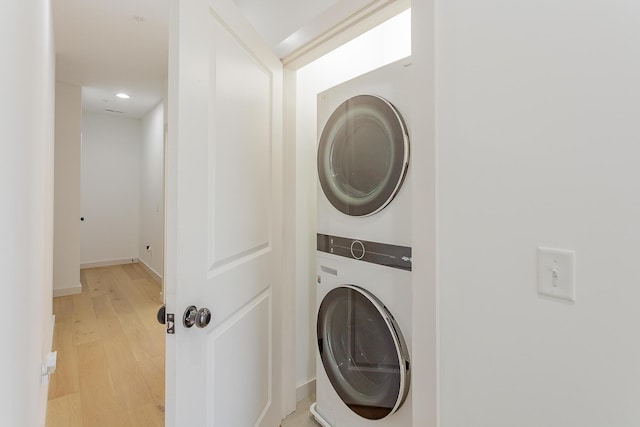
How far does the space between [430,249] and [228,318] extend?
0.75 meters

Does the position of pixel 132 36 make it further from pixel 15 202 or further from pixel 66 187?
pixel 15 202

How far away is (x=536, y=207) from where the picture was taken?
73cm

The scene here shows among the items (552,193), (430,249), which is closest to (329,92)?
(430,249)

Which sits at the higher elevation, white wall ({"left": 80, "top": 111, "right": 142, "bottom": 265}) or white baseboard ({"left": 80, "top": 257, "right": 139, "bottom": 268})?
white wall ({"left": 80, "top": 111, "right": 142, "bottom": 265})

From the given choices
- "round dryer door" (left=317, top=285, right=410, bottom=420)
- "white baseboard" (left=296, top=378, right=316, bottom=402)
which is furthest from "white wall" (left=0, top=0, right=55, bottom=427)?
"white baseboard" (left=296, top=378, right=316, bottom=402)

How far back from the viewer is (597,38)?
64 cm

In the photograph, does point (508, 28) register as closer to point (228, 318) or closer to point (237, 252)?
point (237, 252)

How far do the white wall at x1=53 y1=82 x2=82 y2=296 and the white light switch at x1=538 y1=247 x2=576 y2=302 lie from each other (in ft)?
15.4

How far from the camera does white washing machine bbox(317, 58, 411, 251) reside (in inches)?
47.7

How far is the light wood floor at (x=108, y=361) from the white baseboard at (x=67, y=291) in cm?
8

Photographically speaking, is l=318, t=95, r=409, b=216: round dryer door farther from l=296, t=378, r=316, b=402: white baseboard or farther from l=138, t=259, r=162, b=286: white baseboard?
l=138, t=259, r=162, b=286: white baseboard

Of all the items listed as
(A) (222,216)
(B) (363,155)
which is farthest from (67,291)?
(B) (363,155)

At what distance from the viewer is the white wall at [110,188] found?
4.95 m

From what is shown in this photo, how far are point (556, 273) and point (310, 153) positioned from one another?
1431 millimetres
